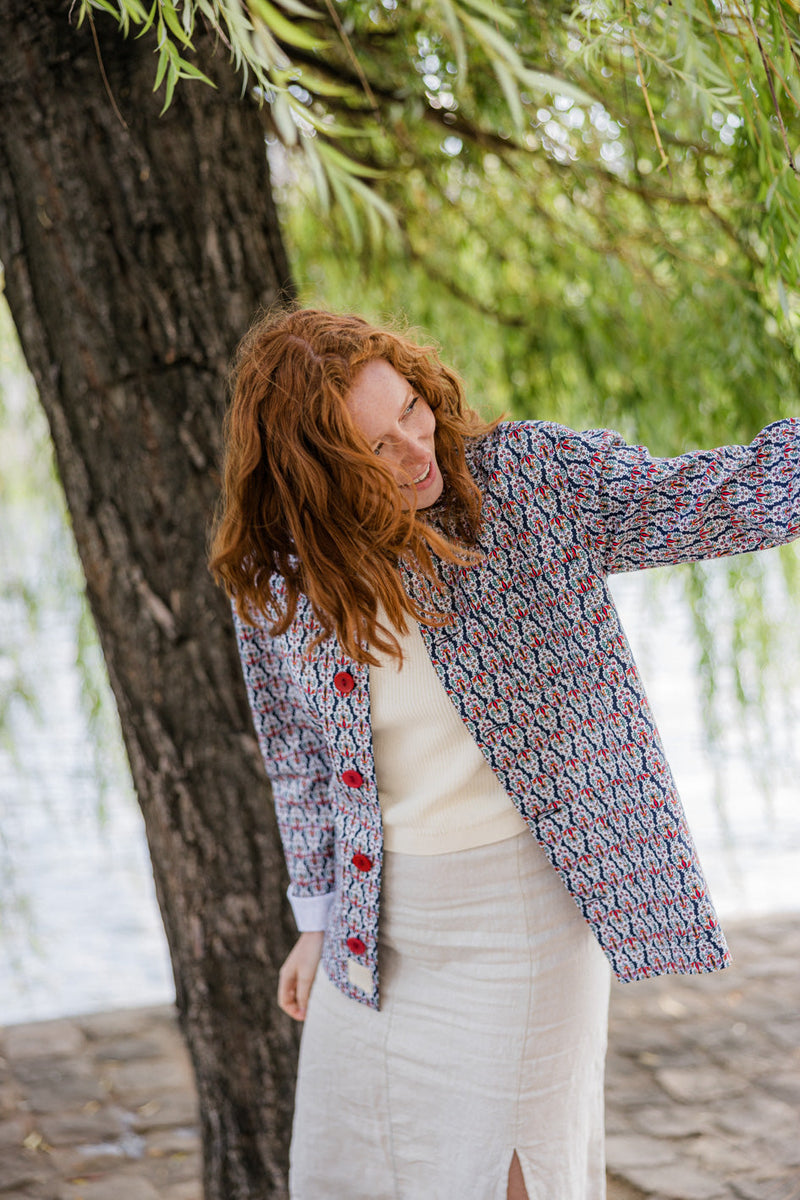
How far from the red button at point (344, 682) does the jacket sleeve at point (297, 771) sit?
0.14 metres

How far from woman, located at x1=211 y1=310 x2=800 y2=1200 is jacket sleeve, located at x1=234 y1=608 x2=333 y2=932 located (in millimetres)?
76

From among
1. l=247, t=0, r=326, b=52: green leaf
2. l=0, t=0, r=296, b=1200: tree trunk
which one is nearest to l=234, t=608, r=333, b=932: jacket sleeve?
l=0, t=0, r=296, b=1200: tree trunk

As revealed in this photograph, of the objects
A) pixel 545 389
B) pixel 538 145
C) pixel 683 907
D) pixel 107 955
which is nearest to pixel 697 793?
pixel 107 955

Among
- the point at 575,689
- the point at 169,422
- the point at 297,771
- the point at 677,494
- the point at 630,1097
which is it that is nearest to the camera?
the point at 677,494

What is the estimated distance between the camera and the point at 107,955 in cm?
439

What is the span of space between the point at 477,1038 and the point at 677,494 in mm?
701

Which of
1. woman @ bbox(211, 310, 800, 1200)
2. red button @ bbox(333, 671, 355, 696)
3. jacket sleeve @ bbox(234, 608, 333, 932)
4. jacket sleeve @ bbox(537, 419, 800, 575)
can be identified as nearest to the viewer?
jacket sleeve @ bbox(537, 419, 800, 575)

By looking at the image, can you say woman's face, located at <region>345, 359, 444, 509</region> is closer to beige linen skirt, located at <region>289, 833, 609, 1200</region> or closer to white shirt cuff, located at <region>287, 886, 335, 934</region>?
beige linen skirt, located at <region>289, 833, 609, 1200</region>

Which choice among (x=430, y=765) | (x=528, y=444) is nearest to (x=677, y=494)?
(x=528, y=444)

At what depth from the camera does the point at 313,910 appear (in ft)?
5.18

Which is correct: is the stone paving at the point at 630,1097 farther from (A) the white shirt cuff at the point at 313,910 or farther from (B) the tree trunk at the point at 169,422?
(A) the white shirt cuff at the point at 313,910

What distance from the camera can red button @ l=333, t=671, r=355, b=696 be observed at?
1.39 m

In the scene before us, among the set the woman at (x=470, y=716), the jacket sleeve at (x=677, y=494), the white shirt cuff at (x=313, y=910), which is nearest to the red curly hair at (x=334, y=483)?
the woman at (x=470, y=716)

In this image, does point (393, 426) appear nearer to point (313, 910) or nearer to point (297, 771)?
point (297, 771)
